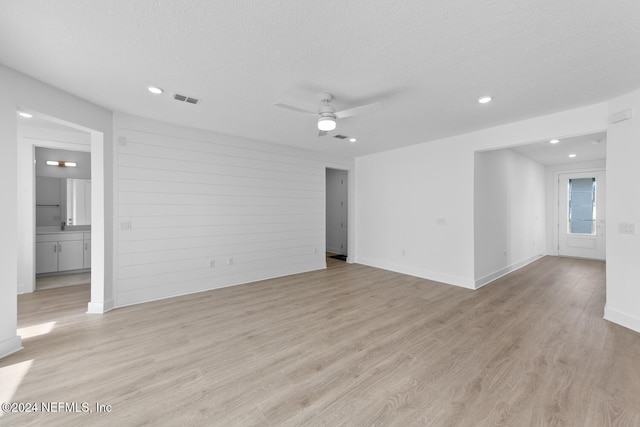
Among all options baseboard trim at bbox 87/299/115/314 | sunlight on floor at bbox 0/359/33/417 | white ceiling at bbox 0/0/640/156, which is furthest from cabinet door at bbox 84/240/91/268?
sunlight on floor at bbox 0/359/33/417

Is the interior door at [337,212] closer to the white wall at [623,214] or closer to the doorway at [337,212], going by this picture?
the doorway at [337,212]

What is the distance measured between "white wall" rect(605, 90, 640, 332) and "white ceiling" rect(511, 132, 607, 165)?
1338 millimetres

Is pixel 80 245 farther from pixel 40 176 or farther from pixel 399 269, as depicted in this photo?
pixel 399 269

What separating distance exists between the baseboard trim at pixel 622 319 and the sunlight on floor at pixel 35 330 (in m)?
6.62

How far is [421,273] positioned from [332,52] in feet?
14.7

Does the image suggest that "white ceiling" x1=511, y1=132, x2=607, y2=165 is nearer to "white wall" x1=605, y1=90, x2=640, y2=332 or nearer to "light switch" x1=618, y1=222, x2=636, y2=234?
"white wall" x1=605, y1=90, x2=640, y2=332

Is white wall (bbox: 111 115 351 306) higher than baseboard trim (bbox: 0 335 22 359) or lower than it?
higher

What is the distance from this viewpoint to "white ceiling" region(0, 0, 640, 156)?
174 centimetres

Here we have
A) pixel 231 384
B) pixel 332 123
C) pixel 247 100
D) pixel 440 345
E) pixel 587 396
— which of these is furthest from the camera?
pixel 247 100

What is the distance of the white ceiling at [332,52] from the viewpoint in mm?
1737

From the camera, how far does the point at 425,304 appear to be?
3775mm

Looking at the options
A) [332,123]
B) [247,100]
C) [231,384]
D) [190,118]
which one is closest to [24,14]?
[247,100]

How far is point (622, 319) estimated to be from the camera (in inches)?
120

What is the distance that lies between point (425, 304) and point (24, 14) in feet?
16.1
